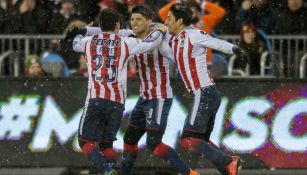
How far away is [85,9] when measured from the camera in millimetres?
15078

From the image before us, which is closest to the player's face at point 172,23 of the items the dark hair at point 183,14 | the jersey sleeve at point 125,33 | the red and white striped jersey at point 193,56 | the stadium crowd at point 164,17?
the dark hair at point 183,14

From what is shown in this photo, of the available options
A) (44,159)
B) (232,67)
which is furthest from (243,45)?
(44,159)

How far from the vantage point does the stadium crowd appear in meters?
14.1

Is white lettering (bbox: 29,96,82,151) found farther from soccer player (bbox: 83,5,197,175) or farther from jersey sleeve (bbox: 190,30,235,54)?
jersey sleeve (bbox: 190,30,235,54)

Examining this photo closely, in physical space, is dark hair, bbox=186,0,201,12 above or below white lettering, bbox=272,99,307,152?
above

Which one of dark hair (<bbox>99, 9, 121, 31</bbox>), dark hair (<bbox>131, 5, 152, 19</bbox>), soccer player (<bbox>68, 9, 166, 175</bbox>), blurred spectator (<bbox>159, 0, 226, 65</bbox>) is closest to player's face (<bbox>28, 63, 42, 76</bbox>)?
blurred spectator (<bbox>159, 0, 226, 65</bbox>)

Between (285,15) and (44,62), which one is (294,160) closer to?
(285,15)

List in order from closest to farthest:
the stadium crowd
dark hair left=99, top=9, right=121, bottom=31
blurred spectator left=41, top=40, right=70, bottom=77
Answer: dark hair left=99, top=9, right=121, bottom=31 < blurred spectator left=41, top=40, right=70, bottom=77 < the stadium crowd

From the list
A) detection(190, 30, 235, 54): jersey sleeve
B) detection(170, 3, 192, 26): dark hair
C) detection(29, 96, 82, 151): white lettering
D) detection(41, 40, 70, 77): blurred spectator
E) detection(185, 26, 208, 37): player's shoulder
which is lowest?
detection(29, 96, 82, 151): white lettering

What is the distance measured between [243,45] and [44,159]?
10.4 feet

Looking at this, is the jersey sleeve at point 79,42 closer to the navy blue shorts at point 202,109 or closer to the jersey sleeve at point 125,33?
the jersey sleeve at point 125,33

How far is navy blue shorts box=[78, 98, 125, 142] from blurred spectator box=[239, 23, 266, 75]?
3.56 meters

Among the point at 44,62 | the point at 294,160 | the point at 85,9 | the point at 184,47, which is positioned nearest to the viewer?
the point at 184,47

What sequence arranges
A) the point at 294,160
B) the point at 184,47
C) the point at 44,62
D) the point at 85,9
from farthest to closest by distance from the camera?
1. the point at 85,9
2. the point at 44,62
3. the point at 294,160
4. the point at 184,47
